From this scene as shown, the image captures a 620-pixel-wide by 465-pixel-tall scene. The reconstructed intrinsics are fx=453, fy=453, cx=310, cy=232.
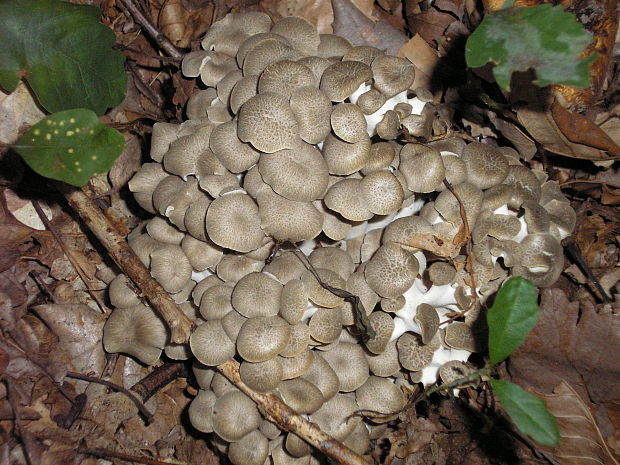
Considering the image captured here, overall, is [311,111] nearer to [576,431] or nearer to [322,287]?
[322,287]

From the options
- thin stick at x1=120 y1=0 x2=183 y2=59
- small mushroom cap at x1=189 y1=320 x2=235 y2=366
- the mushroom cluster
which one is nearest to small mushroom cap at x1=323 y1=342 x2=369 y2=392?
the mushroom cluster

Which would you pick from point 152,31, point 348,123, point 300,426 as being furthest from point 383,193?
point 152,31

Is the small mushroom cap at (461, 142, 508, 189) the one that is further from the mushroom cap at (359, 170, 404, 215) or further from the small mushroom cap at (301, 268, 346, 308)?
the small mushroom cap at (301, 268, 346, 308)

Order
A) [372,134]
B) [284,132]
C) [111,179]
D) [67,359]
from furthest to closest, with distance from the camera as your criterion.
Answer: [111,179] < [67,359] < [372,134] < [284,132]

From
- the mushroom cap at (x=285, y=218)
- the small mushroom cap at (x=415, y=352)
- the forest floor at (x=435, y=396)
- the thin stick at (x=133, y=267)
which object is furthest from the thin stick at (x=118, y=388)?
the small mushroom cap at (x=415, y=352)

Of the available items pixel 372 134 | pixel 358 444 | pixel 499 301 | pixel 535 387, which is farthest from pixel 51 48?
pixel 535 387

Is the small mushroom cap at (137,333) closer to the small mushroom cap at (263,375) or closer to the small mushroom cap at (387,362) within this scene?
the small mushroom cap at (263,375)

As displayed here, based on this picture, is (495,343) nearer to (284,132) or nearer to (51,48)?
(284,132)
